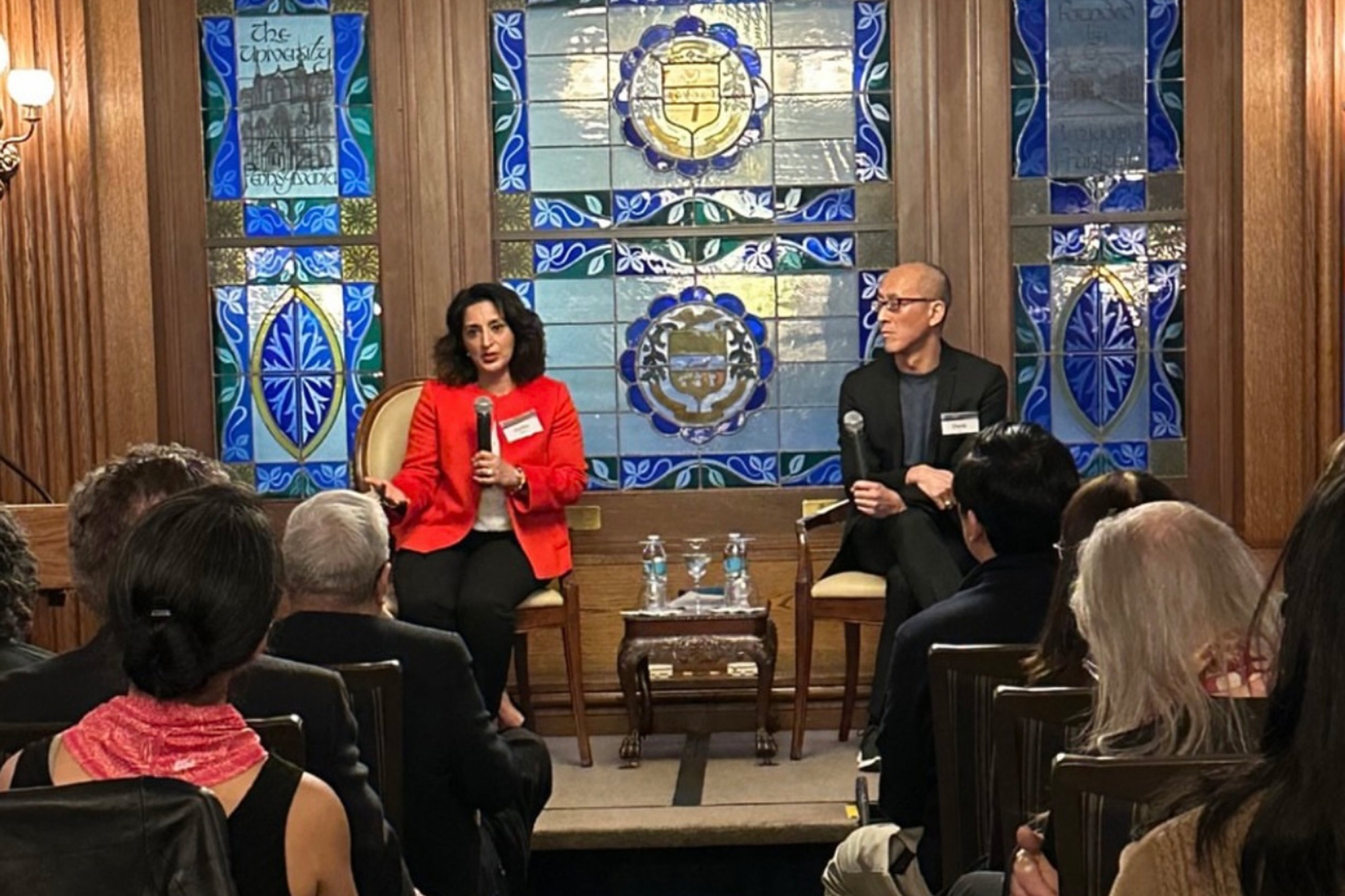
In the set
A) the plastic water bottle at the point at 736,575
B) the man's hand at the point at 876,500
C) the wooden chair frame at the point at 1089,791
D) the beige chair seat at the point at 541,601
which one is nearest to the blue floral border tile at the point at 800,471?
the plastic water bottle at the point at 736,575

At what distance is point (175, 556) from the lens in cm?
199

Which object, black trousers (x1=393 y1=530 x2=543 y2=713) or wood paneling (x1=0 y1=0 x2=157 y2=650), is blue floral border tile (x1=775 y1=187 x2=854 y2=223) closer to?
black trousers (x1=393 y1=530 x2=543 y2=713)

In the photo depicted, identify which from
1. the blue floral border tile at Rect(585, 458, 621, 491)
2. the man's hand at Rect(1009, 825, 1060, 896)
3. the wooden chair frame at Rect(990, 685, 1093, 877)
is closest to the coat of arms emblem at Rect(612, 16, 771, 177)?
the blue floral border tile at Rect(585, 458, 621, 491)

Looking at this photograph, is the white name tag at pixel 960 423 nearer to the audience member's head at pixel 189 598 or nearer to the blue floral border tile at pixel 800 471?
the blue floral border tile at pixel 800 471

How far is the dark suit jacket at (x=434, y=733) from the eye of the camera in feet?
10.0

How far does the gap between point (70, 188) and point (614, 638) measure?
2095 millimetres

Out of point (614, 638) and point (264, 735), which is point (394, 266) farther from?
point (264, 735)

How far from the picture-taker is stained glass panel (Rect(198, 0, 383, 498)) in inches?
245

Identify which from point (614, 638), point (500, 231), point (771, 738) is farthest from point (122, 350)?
point (771, 738)

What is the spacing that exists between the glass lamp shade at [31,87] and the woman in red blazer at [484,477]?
4.24ft

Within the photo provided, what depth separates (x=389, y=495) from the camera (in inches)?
214

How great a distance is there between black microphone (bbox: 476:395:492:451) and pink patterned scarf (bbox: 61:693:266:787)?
3.33 m

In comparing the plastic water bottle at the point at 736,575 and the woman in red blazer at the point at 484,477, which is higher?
the woman in red blazer at the point at 484,477

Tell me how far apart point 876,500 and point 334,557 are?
8.18ft
